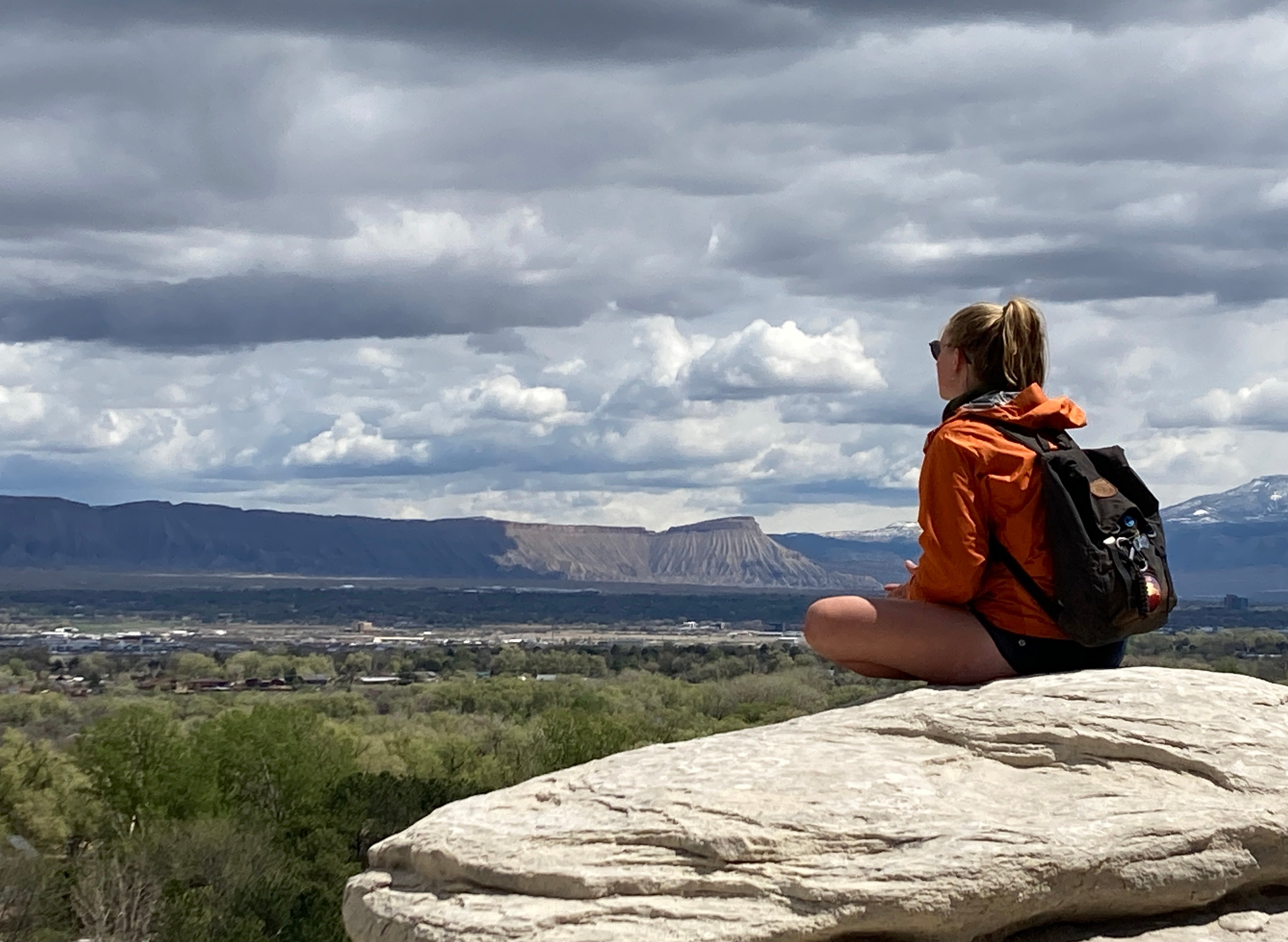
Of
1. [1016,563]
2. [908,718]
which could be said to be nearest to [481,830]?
[908,718]

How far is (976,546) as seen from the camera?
10156mm

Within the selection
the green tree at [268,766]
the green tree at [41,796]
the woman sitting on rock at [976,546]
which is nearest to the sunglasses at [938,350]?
the woman sitting on rock at [976,546]

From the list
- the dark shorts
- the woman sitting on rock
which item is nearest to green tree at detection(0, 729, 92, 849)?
the woman sitting on rock

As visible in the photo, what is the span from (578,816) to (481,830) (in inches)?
23.1

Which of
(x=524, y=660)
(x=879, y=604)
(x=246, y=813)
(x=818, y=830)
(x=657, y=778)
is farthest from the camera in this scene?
(x=524, y=660)

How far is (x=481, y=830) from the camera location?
9.61 m

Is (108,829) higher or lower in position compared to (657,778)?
lower

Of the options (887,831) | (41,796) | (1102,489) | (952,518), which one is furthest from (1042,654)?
(41,796)

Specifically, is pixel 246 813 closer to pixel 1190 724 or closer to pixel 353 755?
pixel 353 755

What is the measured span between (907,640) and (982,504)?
104 centimetres

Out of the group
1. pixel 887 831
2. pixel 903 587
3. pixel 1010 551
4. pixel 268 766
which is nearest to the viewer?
pixel 887 831

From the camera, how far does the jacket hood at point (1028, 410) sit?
10375mm

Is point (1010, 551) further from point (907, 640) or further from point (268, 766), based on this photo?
point (268, 766)

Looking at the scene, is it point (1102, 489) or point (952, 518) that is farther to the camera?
point (1102, 489)
